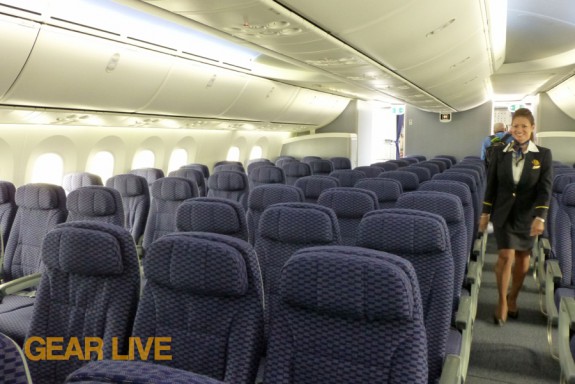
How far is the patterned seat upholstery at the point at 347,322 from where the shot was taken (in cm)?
191

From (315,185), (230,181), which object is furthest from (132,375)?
(230,181)

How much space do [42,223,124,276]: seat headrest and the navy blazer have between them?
3588 millimetres

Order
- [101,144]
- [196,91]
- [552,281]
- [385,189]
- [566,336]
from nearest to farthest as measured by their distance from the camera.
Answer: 1. [566,336]
2. [552,281]
3. [385,189]
4. [196,91]
5. [101,144]

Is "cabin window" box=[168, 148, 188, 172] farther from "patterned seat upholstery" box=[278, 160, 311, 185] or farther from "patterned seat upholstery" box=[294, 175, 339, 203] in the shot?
"patterned seat upholstery" box=[294, 175, 339, 203]

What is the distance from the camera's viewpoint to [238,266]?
2.22 metres

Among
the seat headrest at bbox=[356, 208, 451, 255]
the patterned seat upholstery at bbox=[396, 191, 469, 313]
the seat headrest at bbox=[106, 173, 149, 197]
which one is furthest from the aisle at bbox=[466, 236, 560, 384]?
the seat headrest at bbox=[106, 173, 149, 197]

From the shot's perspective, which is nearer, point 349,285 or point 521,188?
point 349,285

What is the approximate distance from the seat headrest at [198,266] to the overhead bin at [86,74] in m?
3.79

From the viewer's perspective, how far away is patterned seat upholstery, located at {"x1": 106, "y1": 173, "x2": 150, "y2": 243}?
652 centimetres

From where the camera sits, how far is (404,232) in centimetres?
296

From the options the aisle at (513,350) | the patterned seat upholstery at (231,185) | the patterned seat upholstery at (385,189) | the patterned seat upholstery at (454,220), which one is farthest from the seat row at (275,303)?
the patterned seat upholstery at (231,185)

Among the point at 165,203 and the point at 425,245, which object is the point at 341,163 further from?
the point at 425,245

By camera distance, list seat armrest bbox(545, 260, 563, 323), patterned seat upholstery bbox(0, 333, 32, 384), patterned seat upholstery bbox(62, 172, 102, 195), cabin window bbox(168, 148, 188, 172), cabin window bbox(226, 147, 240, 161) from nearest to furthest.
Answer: patterned seat upholstery bbox(0, 333, 32, 384) < seat armrest bbox(545, 260, 563, 323) < patterned seat upholstery bbox(62, 172, 102, 195) < cabin window bbox(168, 148, 188, 172) < cabin window bbox(226, 147, 240, 161)

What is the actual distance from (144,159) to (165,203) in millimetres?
4710
